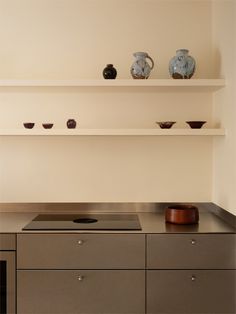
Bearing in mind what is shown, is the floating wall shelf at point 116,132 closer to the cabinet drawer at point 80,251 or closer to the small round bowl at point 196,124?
the small round bowl at point 196,124

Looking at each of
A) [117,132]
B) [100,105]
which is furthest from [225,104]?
[100,105]

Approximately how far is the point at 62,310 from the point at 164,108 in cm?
144

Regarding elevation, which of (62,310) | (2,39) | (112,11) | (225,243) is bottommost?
(62,310)

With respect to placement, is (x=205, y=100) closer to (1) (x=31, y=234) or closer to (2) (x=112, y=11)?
(2) (x=112, y=11)

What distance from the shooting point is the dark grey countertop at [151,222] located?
1971 millimetres

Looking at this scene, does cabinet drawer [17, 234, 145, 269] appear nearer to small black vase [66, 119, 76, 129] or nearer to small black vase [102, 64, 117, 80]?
small black vase [66, 119, 76, 129]

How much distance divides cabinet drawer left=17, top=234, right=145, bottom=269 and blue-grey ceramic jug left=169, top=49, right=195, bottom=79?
1035 mm

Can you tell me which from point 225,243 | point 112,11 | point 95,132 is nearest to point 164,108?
point 95,132

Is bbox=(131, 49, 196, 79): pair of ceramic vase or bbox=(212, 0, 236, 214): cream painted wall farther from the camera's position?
bbox=(131, 49, 196, 79): pair of ceramic vase

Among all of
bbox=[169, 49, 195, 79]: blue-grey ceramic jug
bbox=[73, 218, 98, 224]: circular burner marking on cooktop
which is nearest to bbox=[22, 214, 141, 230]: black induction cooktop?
bbox=[73, 218, 98, 224]: circular burner marking on cooktop

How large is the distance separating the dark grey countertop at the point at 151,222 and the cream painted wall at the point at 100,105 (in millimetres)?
84

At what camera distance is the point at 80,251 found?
1926mm

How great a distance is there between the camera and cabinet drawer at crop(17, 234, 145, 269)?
1918 millimetres

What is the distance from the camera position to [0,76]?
2.51 meters
